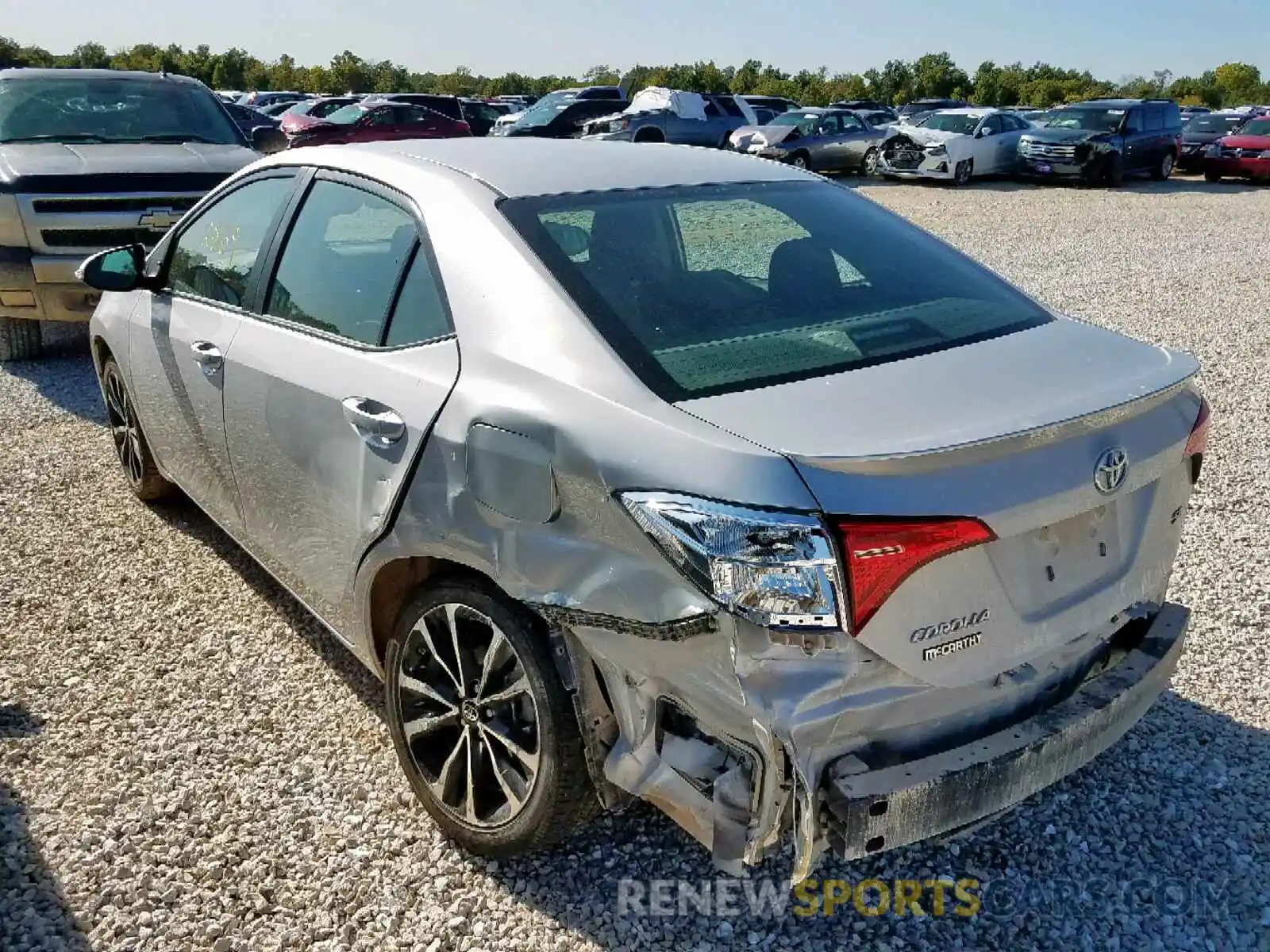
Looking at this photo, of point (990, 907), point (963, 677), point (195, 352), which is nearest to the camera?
point (963, 677)

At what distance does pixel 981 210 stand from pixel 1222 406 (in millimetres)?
11752

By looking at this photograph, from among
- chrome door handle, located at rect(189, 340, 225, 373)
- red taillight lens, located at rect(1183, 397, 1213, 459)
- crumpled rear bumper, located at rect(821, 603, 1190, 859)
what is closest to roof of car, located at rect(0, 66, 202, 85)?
chrome door handle, located at rect(189, 340, 225, 373)

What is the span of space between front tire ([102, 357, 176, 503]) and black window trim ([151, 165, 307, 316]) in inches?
29.3

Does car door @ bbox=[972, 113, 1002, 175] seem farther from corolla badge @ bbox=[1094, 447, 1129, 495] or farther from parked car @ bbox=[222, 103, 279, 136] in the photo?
corolla badge @ bbox=[1094, 447, 1129, 495]

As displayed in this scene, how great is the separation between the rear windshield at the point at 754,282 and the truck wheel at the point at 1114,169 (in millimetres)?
20512

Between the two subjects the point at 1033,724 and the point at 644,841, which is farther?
the point at 644,841

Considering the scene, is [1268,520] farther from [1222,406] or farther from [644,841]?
[644,841]

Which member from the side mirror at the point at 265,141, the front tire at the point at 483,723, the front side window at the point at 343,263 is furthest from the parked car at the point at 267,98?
the front tire at the point at 483,723

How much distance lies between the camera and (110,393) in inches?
197

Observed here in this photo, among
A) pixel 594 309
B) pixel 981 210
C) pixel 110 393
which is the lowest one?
pixel 981 210

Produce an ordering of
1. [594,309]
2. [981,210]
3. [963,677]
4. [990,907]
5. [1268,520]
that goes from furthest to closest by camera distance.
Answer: [981,210], [1268,520], [990,907], [594,309], [963,677]

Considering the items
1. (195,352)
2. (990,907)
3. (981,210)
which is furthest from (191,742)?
(981,210)

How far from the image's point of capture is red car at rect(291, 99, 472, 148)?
833 inches

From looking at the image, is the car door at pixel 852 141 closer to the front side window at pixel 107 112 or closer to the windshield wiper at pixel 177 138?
the front side window at pixel 107 112
